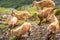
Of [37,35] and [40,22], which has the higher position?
[40,22]

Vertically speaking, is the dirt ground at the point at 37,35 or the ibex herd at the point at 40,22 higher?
the ibex herd at the point at 40,22

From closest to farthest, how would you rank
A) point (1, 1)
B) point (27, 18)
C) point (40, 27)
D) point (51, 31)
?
point (51, 31), point (40, 27), point (27, 18), point (1, 1)

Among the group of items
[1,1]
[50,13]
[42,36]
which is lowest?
[1,1]

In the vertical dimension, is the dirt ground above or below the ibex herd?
below

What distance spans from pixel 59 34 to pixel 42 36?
38.9 inches

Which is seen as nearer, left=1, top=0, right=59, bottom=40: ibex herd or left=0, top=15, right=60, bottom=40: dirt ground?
left=1, top=0, right=59, bottom=40: ibex herd

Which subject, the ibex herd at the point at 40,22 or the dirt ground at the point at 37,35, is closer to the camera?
the ibex herd at the point at 40,22

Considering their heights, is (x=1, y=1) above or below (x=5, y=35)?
below

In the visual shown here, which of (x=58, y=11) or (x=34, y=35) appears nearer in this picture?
(x=34, y=35)

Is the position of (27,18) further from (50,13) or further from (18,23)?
(50,13)

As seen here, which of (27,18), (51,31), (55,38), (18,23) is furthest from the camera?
(27,18)

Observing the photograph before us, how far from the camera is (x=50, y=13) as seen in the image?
15.3 meters

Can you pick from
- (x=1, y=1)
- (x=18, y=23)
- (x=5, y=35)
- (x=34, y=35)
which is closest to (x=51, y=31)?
(x=34, y=35)

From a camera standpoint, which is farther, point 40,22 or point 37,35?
point 40,22
